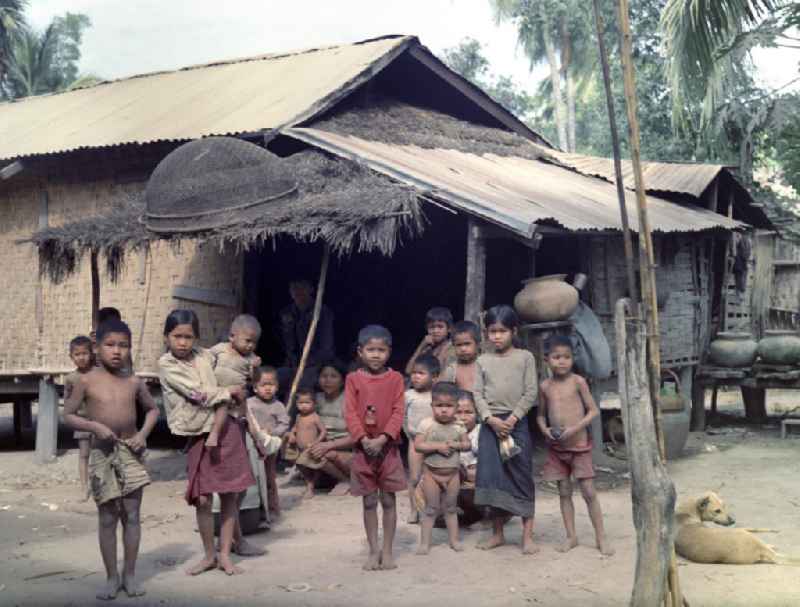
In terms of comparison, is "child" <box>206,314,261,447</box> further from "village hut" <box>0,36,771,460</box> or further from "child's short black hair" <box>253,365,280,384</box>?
"village hut" <box>0,36,771,460</box>

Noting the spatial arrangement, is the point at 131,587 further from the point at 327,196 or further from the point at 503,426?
the point at 327,196

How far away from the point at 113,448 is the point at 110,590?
2.30 ft

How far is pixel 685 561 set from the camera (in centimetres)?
549

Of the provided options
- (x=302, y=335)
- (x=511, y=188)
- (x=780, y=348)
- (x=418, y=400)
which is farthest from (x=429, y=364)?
(x=780, y=348)

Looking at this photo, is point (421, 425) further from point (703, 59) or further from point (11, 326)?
point (11, 326)

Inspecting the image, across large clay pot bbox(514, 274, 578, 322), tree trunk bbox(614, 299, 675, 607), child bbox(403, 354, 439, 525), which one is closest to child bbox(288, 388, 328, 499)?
child bbox(403, 354, 439, 525)

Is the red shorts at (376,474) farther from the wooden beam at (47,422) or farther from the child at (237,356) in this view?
the wooden beam at (47,422)

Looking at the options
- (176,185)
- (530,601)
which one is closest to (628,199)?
(176,185)

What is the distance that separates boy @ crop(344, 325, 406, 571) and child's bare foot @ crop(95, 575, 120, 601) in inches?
50.9

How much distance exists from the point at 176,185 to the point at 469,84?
4.96 meters

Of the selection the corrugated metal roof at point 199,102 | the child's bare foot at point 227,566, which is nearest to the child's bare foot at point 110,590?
the child's bare foot at point 227,566

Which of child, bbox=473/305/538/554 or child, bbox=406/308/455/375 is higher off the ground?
child, bbox=406/308/455/375

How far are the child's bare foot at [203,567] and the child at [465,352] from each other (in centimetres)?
191

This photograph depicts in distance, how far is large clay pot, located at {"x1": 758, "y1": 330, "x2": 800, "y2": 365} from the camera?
11.1 metres
